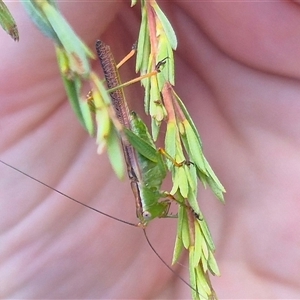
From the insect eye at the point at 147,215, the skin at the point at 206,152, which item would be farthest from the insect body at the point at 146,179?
the skin at the point at 206,152

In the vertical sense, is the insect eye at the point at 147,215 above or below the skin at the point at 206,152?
below

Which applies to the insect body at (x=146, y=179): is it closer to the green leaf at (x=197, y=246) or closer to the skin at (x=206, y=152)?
the green leaf at (x=197, y=246)

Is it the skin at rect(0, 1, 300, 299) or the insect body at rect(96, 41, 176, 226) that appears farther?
the skin at rect(0, 1, 300, 299)

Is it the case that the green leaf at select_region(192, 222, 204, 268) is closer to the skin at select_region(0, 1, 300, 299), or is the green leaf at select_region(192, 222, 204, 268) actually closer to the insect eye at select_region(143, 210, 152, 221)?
the insect eye at select_region(143, 210, 152, 221)

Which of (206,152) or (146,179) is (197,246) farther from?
(206,152)

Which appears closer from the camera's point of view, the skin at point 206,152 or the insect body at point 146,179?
the insect body at point 146,179

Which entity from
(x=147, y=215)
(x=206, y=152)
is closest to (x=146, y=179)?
(x=147, y=215)

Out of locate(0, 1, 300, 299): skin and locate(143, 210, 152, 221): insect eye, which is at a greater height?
locate(0, 1, 300, 299): skin

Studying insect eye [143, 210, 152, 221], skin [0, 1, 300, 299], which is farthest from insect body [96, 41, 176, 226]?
skin [0, 1, 300, 299]

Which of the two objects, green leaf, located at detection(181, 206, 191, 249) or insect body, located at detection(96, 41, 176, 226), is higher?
insect body, located at detection(96, 41, 176, 226)
